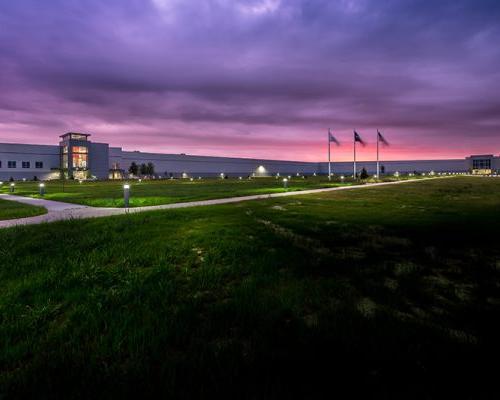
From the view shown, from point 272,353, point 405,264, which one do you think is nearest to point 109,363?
point 272,353

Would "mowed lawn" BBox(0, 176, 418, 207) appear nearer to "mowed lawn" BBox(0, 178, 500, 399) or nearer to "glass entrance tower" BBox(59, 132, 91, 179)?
"mowed lawn" BBox(0, 178, 500, 399)

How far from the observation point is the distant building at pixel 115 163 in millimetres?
82438

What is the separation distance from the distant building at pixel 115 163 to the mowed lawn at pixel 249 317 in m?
69.6

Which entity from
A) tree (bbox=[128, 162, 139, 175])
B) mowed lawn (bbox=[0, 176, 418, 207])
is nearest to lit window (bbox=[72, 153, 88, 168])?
tree (bbox=[128, 162, 139, 175])

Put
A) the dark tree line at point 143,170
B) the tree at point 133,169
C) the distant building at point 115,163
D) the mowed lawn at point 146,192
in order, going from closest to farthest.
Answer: the mowed lawn at point 146,192
the distant building at point 115,163
the tree at point 133,169
the dark tree line at point 143,170

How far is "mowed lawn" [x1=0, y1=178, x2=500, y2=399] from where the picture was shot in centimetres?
268

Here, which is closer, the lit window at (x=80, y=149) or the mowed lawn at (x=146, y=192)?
the mowed lawn at (x=146, y=192)

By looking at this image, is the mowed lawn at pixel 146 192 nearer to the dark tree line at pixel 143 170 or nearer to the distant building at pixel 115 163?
the distant building at pixel 115 163

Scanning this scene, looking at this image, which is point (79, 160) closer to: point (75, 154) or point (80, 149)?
point (75, 154)

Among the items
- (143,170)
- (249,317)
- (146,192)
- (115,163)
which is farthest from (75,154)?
Result: (249,317)

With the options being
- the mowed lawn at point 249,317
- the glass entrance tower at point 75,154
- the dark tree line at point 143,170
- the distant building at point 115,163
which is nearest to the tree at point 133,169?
the dark tree line at point 143,170

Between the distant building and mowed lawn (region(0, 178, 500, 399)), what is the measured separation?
228ft

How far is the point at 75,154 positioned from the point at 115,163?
15.0m

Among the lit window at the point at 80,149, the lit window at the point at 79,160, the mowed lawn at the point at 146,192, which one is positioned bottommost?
the mowed lawn at the point at 146,192
